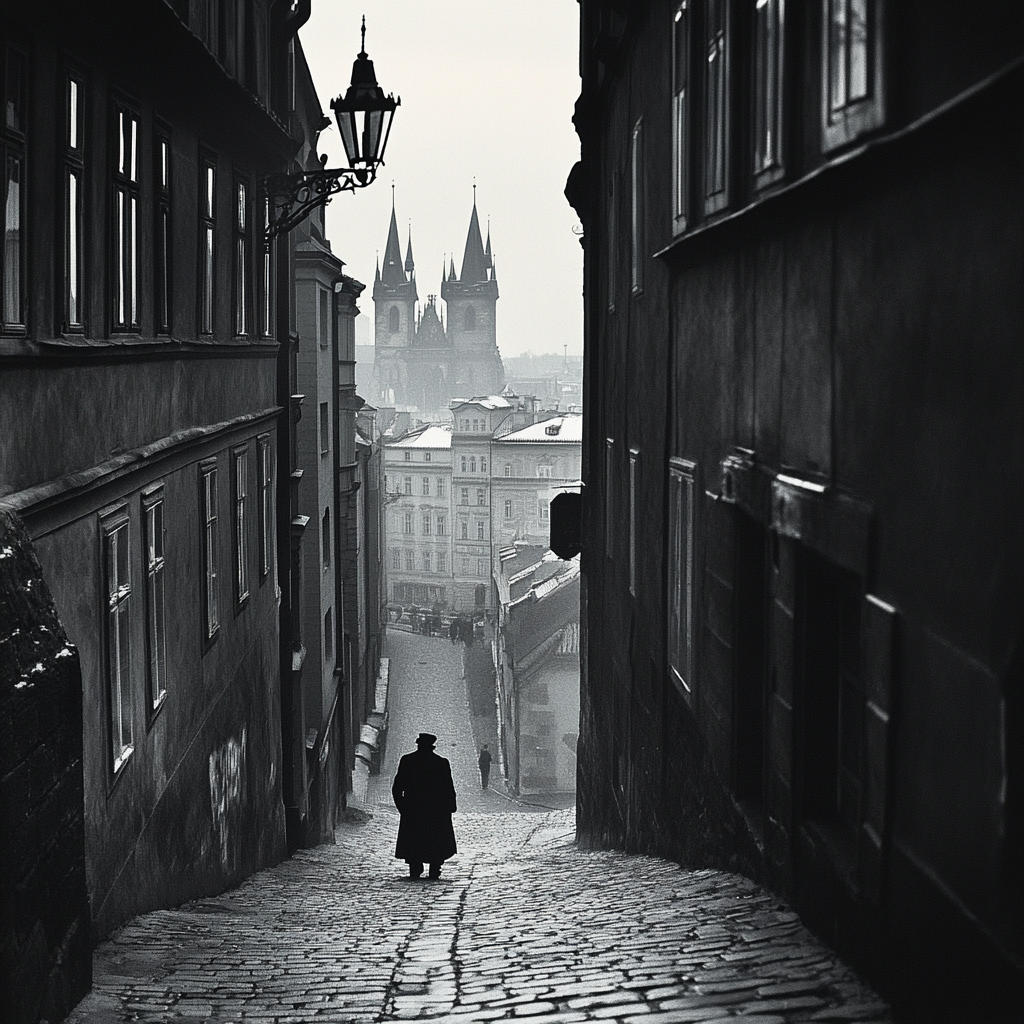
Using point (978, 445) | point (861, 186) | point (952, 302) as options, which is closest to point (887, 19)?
point (861, 186)

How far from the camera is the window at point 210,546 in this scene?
40.6 feet

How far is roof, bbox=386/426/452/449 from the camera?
88.1 metres

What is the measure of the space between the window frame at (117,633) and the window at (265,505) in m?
6.66

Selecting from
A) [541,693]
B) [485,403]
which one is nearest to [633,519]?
[541,693]

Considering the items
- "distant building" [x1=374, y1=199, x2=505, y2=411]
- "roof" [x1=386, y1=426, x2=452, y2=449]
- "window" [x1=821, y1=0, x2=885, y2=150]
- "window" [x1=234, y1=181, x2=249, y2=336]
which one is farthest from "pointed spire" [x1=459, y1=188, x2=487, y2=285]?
"window" [x1=821, y1=0, x2=885, y2=150]

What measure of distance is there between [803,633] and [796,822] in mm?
846

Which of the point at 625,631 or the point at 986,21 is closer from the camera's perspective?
the point at 986,21

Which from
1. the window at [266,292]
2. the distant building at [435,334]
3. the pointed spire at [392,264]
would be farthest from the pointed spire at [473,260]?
the window at [266,292]

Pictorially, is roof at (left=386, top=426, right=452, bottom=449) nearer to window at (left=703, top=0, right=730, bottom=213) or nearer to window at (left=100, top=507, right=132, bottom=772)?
window at (left=100, top=507, right=132, bottom=772)

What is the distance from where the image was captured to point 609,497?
14523 mm

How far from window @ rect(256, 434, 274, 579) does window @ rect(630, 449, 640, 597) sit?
545 centimetres

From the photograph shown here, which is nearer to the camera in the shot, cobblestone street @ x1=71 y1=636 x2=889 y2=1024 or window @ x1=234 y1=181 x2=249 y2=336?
cobblestone street @ x1=71 y1=636 x2=889 y2=1024

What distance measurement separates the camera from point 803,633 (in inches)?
239

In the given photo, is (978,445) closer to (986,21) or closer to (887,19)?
(986,21)
